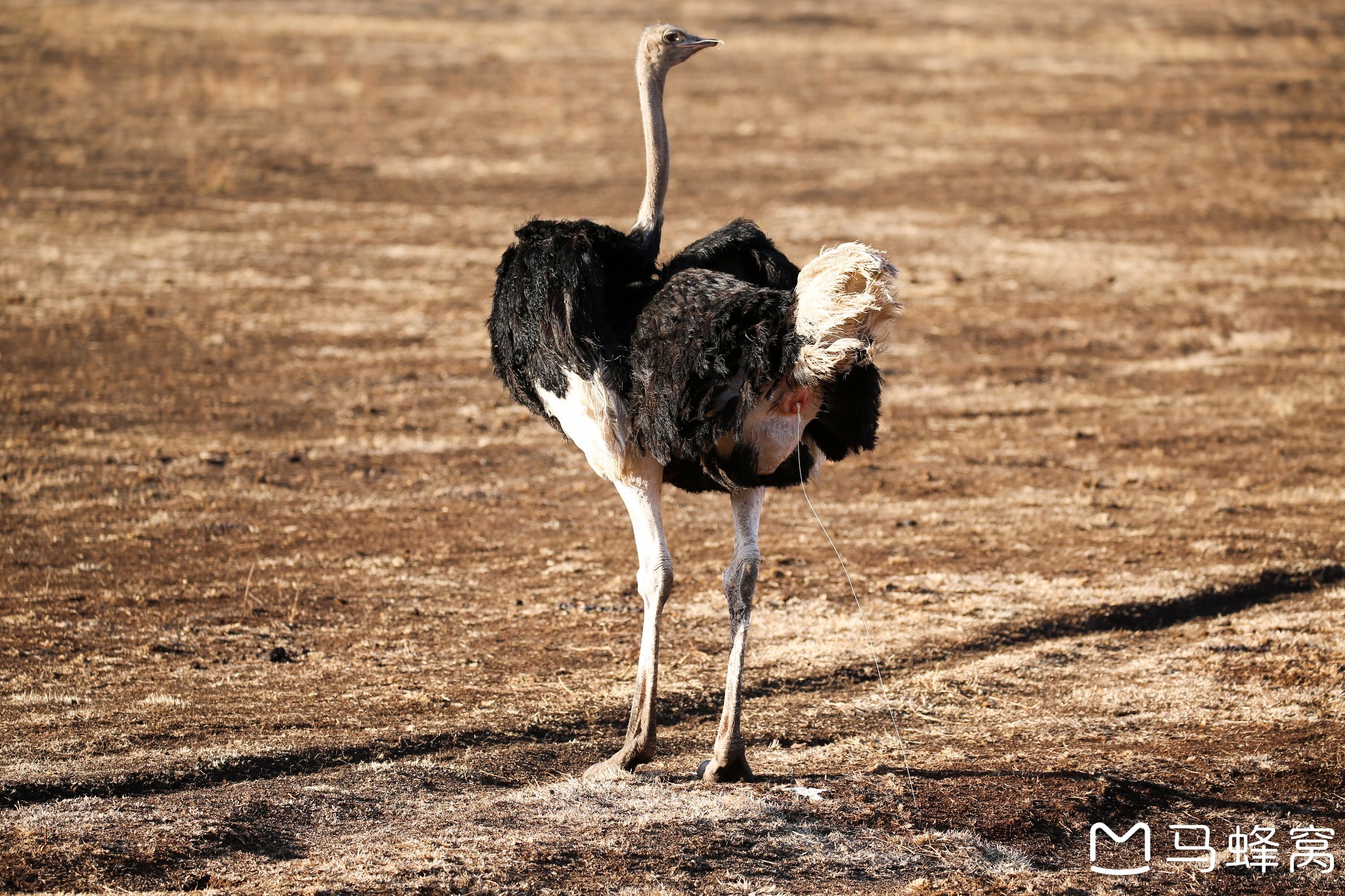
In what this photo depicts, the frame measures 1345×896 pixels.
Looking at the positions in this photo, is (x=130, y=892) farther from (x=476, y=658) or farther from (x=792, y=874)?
(x=476, y=658)

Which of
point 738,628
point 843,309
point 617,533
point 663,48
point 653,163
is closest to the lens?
point 843,309

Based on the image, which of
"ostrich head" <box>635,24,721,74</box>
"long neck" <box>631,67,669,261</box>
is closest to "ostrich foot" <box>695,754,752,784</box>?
"long neck" <box>631,67,669,261</box>

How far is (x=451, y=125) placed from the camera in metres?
20.9

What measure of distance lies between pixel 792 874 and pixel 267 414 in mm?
6723

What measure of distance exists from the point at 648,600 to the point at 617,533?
9.79ft

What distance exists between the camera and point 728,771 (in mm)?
4992

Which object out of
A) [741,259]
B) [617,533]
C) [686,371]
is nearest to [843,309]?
[686,371]

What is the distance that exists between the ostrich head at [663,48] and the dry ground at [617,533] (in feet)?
8.24

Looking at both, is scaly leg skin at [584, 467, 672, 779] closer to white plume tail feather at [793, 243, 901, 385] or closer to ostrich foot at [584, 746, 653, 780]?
ostrich foot at [584, 746, 653, 780]

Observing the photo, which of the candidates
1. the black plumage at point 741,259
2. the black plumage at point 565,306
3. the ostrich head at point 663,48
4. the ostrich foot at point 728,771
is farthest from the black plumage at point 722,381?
the ostrich head at point 663,48

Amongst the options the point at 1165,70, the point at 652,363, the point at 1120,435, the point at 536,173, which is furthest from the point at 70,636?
the point at 1165,70

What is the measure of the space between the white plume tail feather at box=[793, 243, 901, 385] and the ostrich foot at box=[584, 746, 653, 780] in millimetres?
1558

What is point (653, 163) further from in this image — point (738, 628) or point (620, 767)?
point (620, 767)

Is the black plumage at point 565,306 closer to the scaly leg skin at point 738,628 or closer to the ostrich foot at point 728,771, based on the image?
the scaly leg skin at point 738,628
